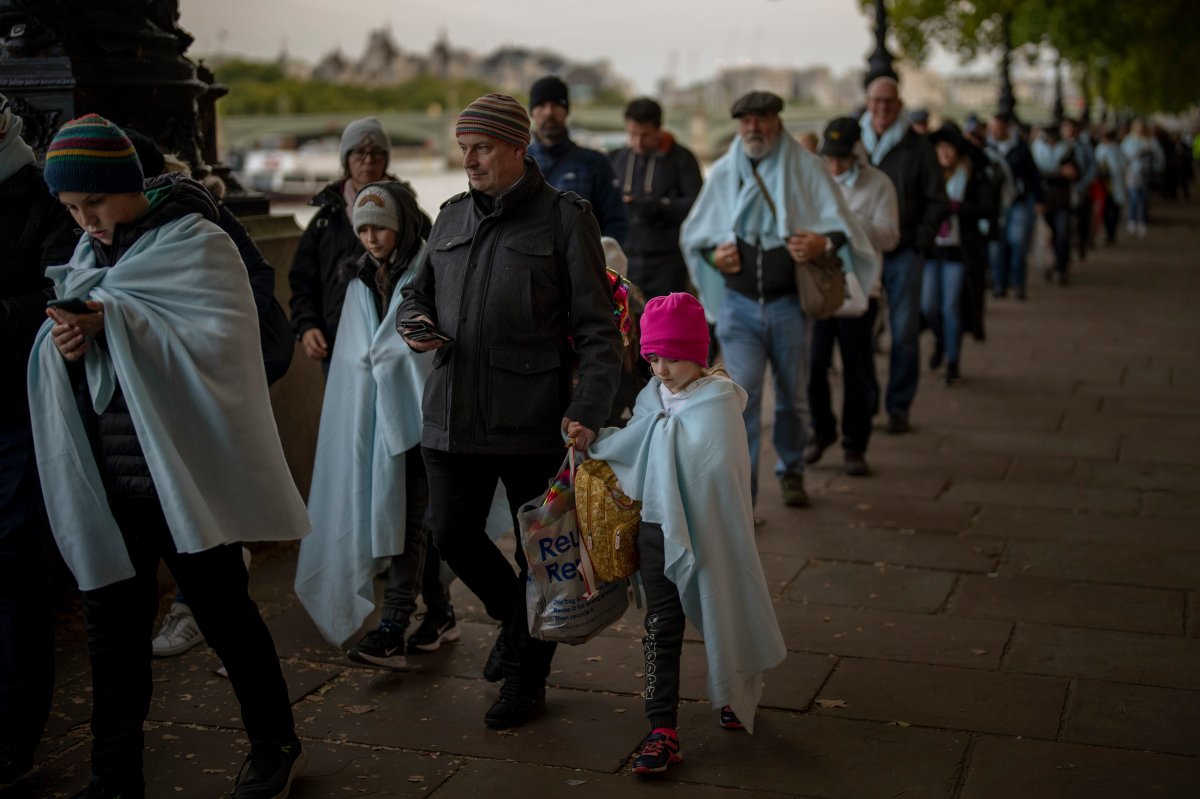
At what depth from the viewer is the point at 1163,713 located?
4789mm

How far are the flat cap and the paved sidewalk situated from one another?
6.73ft

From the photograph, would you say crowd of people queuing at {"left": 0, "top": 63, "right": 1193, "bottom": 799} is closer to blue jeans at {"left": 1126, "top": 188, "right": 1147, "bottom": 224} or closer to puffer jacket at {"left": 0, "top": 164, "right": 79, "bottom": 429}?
puffer jacket at {"left": 0, "top": 164, "right": 79, "bottom": 429}

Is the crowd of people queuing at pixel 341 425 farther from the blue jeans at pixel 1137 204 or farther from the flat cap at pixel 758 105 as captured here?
the blue jeans at pixel 1137 204

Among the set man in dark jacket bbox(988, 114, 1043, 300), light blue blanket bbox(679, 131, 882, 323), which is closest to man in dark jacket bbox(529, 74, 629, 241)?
light blue blanket bbox(679, 131, 882, 323)

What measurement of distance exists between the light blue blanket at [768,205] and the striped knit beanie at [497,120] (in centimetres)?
275

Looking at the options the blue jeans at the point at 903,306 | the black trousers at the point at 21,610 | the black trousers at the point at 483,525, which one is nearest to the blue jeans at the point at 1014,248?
the blue jeans at the point at 903,306

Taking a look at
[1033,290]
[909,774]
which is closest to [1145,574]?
[909,774]

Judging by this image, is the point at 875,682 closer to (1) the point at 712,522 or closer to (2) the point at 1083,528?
(1) the point at 712,522

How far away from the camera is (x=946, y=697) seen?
500 centimetres

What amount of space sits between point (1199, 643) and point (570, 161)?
399 cm

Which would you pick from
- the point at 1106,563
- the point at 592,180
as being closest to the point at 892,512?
the point at 1106,563

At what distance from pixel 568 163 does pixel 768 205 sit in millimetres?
1209

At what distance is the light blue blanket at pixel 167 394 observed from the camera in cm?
393

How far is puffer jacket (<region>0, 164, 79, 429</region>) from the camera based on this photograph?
14.7 ft
